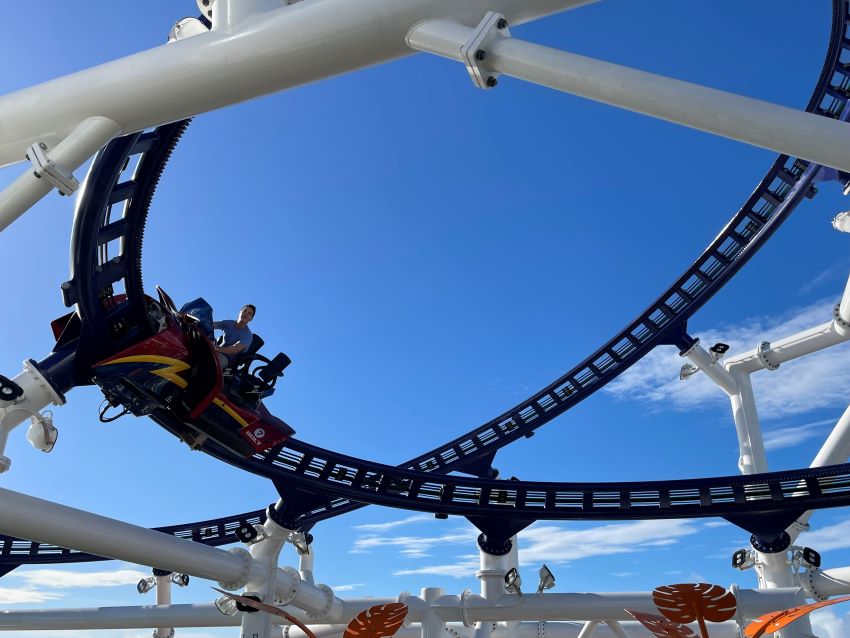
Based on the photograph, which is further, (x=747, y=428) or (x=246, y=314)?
(x=747, y=428)

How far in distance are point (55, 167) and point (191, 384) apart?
10.9 feet

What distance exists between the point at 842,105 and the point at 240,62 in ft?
32.9

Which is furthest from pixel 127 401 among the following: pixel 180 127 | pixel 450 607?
pixel 450 607

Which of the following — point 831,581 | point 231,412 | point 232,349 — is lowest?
point 831,581

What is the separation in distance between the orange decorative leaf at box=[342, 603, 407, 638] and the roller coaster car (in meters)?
1.84

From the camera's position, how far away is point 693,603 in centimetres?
490

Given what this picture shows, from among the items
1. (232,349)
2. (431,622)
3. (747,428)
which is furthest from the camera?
(747,428)

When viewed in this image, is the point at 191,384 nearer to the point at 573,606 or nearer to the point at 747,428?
the point at 573,606

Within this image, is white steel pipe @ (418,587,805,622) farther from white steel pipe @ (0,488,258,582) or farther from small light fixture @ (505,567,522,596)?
white steel pipe @ (0,488,258,582)

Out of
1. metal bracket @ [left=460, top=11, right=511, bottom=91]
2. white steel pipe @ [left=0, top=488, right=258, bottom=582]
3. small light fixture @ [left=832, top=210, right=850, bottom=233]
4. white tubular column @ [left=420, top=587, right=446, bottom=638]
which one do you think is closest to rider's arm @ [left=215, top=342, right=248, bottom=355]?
white steel pipe @ [left=0, top=488, right=258, bottom=582]

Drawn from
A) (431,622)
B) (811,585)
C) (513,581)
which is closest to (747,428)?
(811,585)

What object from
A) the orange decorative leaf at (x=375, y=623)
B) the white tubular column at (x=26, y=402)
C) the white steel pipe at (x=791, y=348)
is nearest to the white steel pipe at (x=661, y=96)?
the white tubular column at (x=26, y=402)

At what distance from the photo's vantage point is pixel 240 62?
3.24 m

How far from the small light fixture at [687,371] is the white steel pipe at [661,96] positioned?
930 cm
